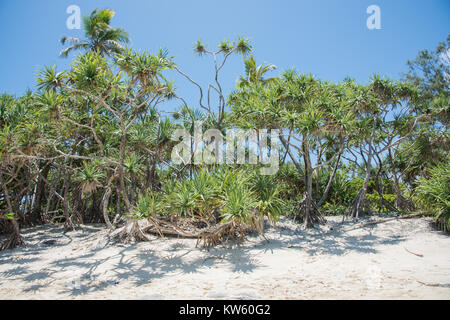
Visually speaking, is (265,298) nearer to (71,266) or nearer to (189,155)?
(71,266)

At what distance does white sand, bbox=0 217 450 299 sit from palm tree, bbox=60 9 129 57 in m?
10.1

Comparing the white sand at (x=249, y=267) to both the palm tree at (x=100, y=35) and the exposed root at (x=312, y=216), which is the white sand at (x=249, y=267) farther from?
the palm tree at (x=100, y=35)

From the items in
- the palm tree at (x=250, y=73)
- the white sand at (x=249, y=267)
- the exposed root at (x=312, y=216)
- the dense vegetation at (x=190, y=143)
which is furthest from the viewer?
the palm tree at (x=250, y=73)

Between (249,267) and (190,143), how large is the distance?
449cm

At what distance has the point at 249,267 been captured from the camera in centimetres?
544

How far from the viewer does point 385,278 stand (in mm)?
4457

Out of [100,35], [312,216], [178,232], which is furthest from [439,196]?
[100,35]

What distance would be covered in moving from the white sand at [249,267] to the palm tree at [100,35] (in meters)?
10.1

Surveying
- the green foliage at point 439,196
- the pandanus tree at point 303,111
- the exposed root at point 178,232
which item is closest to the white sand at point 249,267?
the exposed root at point 178,232

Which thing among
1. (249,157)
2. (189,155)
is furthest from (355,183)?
(189,155)

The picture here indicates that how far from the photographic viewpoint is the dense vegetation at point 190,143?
6039mm

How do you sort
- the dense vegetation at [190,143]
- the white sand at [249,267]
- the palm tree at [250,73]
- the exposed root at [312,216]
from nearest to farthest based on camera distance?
the white sand at [249,267] < the dense vegetation at [190,143] < the exposed root at [312,216] < the palm tree at [250,73]

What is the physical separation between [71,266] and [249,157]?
5506mm

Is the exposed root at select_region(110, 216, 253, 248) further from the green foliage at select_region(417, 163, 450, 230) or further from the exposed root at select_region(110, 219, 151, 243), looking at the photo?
the green foliage at select_region(417, 163, 450, 230)
